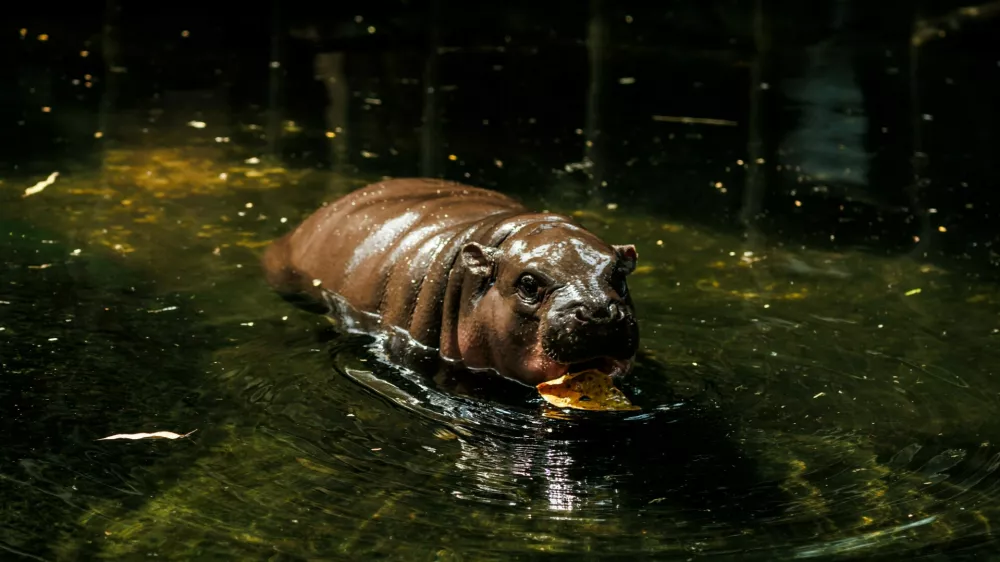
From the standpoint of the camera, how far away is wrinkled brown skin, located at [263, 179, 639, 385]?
6355 millimetres

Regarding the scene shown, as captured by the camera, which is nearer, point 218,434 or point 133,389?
point 218,434

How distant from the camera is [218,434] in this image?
612 centimetres

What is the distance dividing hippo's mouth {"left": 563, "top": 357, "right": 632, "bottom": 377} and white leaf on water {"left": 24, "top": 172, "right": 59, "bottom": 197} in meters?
5.31

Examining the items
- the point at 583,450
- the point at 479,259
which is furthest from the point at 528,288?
the point at 583,450

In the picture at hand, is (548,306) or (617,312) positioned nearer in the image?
(617,312)

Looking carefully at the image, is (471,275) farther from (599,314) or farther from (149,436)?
(149,436)

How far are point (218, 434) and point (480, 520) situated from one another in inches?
57.2

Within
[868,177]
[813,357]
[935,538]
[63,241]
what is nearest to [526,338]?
[813,357]

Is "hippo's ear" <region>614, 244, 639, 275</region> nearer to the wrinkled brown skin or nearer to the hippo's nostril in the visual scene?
the wrinkled brown skin

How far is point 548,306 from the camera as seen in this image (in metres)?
6.46

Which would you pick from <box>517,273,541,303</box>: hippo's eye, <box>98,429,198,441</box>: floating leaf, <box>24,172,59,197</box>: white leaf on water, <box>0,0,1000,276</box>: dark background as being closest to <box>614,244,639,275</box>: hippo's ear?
<box>517,273,541,303</box>: hippo's eye

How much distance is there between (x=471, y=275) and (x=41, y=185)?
188 inches

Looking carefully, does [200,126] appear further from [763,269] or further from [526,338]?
[526,338]

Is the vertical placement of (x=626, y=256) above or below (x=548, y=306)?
above
